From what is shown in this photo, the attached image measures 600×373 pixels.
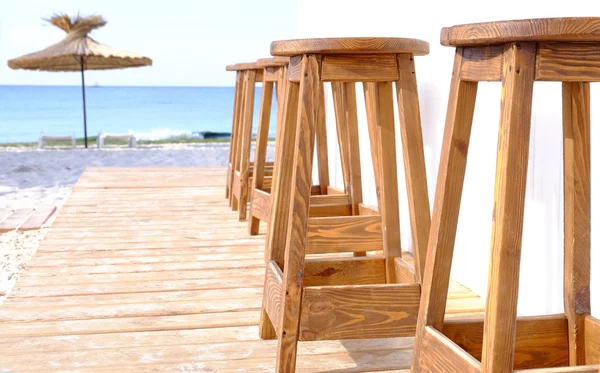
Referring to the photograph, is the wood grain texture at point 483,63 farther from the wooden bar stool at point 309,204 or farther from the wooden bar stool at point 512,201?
the wooden bar stool at point 309,204

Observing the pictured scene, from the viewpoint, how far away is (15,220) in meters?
5.09

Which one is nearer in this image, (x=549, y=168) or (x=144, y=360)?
(x=144, y=360)

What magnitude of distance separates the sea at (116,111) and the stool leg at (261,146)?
19.8 m

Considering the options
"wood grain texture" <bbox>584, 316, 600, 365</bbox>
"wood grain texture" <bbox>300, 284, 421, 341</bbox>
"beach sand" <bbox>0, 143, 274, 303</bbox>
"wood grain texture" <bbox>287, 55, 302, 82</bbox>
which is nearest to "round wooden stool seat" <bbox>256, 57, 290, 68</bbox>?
"wood grain texture" <bbox>287, 55, 302, 82</bbox>

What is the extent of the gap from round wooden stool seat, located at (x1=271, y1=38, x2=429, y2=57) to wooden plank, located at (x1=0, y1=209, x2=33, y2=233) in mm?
3850

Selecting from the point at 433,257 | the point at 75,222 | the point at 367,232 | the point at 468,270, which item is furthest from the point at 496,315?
the point at 75,222

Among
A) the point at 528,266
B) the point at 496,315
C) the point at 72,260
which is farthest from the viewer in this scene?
the point at 72,260

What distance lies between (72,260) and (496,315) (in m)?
2.02

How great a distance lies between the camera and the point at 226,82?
119 ft

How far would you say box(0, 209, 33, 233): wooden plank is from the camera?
484 cm

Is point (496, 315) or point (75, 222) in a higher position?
point (496, 315)

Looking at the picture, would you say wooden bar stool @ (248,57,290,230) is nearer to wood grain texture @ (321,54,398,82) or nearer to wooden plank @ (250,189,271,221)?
wooden plank @ (250,189,271,221)

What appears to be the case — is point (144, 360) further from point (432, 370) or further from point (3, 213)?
point (3, 213)

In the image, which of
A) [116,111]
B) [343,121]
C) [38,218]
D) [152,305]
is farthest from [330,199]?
[116,111]
